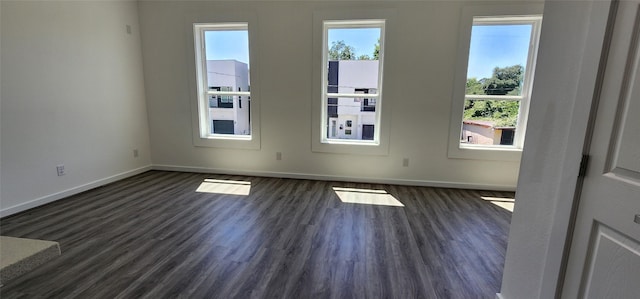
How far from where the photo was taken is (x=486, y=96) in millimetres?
3713

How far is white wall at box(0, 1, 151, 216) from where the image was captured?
2764mm

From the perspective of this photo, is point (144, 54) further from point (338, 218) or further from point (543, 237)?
point (543, 237)

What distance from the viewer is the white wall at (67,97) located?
276cm

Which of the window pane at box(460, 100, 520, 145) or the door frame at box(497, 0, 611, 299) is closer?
the door frame at box(497, 0, 611, 299)

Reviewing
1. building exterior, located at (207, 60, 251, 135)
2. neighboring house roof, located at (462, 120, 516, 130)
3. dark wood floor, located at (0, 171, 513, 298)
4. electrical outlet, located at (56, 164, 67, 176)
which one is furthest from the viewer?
building exterior, located at (207, 60, 251, 135)

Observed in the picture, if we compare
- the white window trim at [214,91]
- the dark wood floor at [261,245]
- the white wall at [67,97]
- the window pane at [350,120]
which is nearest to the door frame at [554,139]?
the dark wood floor at [261,245]

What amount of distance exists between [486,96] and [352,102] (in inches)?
70.9

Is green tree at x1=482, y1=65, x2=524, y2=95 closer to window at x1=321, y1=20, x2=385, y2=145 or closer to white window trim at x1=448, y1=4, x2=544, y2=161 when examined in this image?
white window trim at x1=448, y1=4, x2=544, y2=161

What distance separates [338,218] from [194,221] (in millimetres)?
1435

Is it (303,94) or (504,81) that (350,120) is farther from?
(504,81)

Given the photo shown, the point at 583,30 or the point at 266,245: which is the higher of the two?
the point at 583,30

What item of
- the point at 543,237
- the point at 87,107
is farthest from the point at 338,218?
the point at 87,107

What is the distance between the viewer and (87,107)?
138 inches

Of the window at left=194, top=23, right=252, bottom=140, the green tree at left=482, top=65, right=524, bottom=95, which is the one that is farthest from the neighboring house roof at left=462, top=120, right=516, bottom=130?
the window at left=194, top=23, right=252, bottom=140
